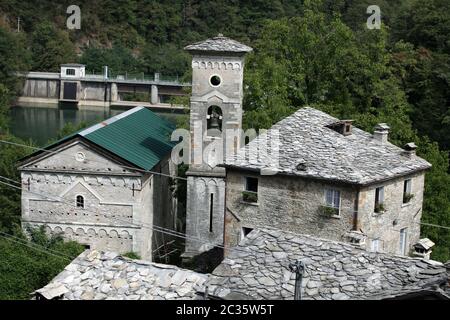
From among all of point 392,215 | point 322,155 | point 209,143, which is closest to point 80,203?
point 209,143

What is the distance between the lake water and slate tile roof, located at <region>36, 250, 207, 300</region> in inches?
2292

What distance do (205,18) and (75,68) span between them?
30.1 metres

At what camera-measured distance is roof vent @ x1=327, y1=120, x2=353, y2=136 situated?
27.4 meters

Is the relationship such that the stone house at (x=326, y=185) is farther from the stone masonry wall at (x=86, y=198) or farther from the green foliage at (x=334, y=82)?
the green foliage at (x=334, y=82)

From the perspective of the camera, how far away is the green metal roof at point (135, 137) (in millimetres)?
30328

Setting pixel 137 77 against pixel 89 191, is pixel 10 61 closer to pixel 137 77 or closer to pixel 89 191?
pixel 137 77

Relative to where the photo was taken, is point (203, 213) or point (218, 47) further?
point (203, 213)

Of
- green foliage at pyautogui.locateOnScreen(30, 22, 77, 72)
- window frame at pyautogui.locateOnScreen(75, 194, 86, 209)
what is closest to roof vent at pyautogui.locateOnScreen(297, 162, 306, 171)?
window frame at pyautogui.locateOnScreen(75, 194, 86, 209)

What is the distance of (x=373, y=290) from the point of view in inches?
596

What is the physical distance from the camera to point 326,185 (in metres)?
25.4

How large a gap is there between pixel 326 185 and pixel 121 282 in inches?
408

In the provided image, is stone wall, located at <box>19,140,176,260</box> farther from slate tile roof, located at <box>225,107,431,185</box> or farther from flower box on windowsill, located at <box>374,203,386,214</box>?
flower box on windowsill, located at <box>374,203,386,214</box>

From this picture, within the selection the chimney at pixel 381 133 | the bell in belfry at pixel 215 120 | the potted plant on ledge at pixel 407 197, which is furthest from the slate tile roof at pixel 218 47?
the potted plant on ledge at pixel 407 197

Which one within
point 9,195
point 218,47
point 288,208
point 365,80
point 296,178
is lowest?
point 9,195
